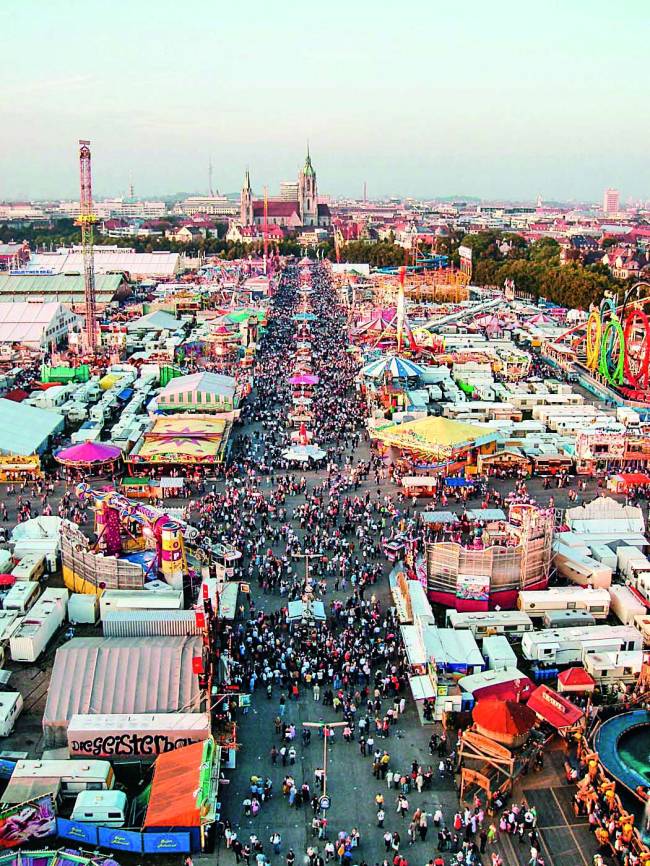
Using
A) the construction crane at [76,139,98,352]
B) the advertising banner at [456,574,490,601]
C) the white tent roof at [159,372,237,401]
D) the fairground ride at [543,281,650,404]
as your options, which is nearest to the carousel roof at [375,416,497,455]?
the white tent roof at [159,372,237,401]

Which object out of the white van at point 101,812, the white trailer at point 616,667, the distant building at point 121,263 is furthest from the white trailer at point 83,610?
the distant building at point 121,263

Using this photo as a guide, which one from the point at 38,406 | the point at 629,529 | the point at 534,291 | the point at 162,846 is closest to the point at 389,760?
the point at 162,846

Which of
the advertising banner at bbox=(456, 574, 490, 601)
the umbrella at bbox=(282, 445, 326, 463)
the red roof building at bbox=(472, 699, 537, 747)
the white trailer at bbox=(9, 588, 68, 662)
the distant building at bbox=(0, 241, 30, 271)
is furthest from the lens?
the distant building at bbox=(0, 241, 30, 271)

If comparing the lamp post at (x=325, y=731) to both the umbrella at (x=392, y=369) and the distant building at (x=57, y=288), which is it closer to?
the umbrella at (x=392, y=369)

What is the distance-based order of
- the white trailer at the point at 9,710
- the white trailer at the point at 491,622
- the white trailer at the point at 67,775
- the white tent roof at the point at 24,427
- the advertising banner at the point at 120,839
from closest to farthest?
the advertising banner at the point at 120,839, the white trailer at the point at 67,775, the white trailer at the point at 9,710, the white trailer at the point at 491,622, the white tent roof at the point at 24,427

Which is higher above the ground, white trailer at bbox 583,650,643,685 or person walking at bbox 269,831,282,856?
white trailer at bbox 583,650,643,685

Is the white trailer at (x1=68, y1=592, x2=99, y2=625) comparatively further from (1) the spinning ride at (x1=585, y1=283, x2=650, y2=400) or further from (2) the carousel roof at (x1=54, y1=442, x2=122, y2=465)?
(1) the spinning ride at (x1=585, y1=283, x2=650, y2=400)
